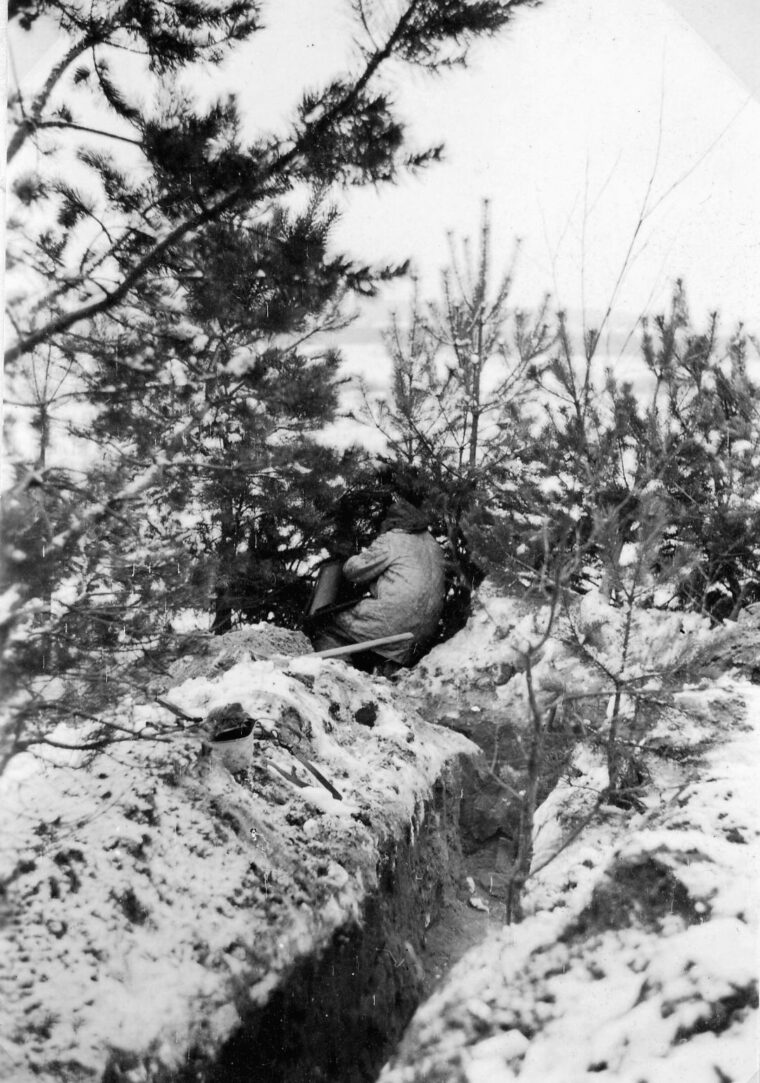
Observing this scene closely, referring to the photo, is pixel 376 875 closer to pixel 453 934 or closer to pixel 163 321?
pixel 453 934

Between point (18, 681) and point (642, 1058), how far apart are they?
3.71 feet

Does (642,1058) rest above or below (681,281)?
below

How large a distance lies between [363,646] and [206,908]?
2.43ft

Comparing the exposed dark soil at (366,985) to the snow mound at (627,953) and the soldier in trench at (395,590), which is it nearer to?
the snow mound at (627,953)

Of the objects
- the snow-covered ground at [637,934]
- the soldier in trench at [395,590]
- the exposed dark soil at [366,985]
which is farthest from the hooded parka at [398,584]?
the exposed dark soil at [366,985]

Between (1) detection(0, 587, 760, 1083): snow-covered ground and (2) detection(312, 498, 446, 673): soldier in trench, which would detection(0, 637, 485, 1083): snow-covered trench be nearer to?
(1) detection(0, 587, 760, 1083): snow-covered ground

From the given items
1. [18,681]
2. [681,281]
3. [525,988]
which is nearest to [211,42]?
[681,281]

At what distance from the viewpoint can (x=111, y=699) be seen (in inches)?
Answer: 46.0

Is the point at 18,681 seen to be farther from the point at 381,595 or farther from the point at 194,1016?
the point at 381,595

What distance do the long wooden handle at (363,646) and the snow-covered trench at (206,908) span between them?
0.30 metres

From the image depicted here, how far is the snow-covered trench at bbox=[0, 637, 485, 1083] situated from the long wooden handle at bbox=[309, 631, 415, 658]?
0.30 m

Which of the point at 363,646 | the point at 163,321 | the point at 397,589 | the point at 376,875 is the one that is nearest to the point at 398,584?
the point at 397,589

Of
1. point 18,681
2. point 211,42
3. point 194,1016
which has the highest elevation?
point 211,42

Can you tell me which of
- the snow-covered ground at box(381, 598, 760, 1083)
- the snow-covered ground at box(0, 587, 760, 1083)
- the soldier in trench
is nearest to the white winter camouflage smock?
the soldier in trench
